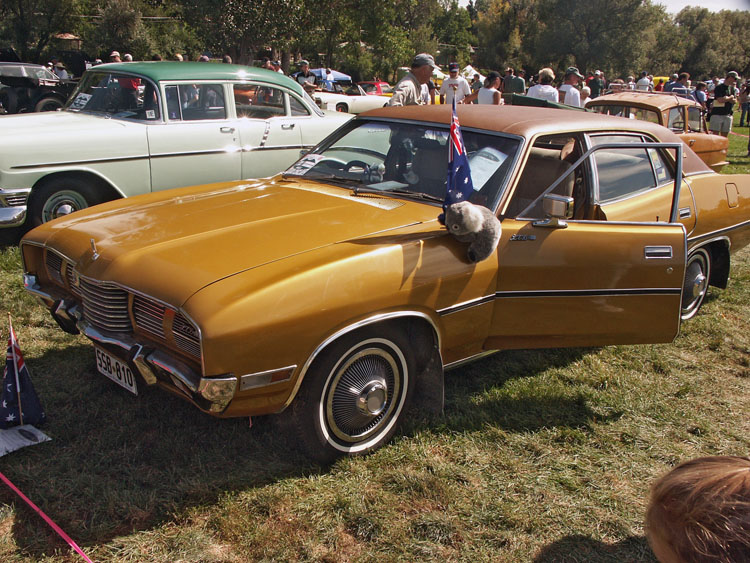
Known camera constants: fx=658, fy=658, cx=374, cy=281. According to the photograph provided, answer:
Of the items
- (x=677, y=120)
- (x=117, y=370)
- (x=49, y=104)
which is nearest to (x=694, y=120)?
(x=677, y=120)

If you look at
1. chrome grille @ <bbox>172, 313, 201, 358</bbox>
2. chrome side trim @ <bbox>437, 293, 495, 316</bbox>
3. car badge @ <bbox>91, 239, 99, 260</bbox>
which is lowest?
chrome side trim @ <bbox>437, 293, 495, 316</bbox>

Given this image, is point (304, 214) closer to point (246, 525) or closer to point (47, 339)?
point (246, 525)

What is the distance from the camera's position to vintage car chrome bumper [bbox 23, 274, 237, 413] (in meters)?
2.61

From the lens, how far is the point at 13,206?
5793mm

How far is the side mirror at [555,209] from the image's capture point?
330cm

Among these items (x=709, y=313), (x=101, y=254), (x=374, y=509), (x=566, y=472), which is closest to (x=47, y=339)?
(x=101, y=254)

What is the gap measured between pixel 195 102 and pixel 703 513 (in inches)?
262

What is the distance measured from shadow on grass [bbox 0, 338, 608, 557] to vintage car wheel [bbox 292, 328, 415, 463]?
20 centimetres

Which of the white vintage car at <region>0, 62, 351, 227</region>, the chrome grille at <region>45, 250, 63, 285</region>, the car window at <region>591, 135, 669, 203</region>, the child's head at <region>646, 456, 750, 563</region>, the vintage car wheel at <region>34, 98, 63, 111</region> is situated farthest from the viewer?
the vintage car wheel at <region>34, 98, 63, 111</region>

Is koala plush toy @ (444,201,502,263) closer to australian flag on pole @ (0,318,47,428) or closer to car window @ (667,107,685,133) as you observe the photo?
australian flag on pole @ (0,318,47,428)

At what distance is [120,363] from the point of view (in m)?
3.09

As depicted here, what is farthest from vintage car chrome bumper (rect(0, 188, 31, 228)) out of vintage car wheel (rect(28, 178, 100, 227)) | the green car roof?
the green car roof

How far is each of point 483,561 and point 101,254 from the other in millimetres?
2204

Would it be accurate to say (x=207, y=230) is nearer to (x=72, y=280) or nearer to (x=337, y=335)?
(x=72, y=280)
